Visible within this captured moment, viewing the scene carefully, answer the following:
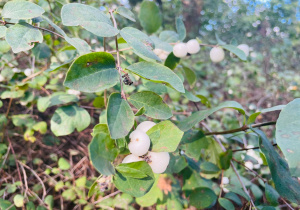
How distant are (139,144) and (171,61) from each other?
1.67 feet

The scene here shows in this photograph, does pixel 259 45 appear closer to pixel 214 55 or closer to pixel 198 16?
pixel 198 16

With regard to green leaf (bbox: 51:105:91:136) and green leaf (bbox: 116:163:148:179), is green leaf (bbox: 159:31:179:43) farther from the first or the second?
green leaf (bbox: 116:163:148:179)

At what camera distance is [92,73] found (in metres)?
0.50

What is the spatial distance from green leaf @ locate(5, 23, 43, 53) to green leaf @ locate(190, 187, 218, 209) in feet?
2.75

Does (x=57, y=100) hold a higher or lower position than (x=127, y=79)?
lower

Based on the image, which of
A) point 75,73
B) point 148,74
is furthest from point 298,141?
point 75,73

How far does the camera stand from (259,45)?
185 inches

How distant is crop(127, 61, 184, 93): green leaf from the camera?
505 millimetres

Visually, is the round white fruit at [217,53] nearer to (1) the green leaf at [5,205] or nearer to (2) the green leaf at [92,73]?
(2) the green leaf at [92,73]

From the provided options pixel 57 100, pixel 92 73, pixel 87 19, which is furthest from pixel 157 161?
pixel 57 100

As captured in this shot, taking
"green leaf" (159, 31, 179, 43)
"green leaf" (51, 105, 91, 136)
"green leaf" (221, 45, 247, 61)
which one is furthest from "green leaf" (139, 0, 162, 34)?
"green leaf" (51, 105, 91, 136)

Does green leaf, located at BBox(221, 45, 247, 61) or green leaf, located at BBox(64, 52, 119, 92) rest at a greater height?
green leaf, located at BBox(64, 52, 119, 92)

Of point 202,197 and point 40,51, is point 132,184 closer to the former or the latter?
point 202,197

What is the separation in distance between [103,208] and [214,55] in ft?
2.89
